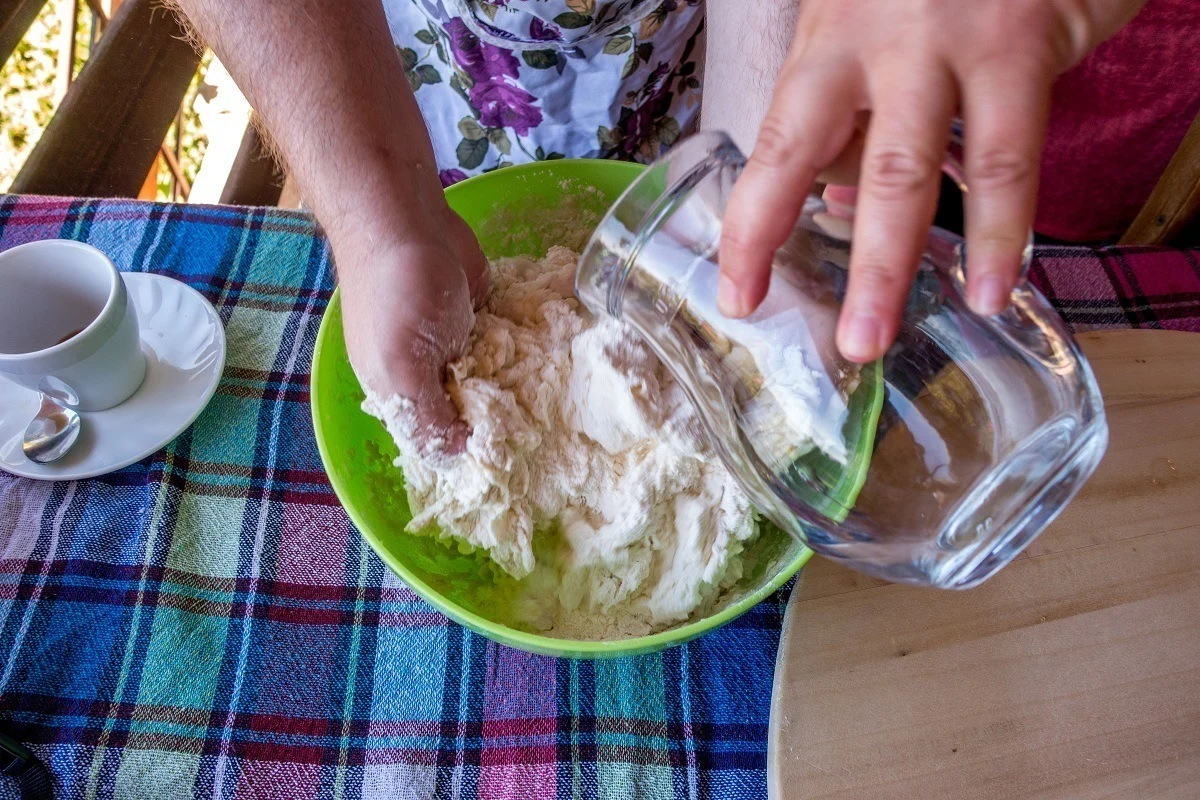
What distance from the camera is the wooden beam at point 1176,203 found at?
0.99 m

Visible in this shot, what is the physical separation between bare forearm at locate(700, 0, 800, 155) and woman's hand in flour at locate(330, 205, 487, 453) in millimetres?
283

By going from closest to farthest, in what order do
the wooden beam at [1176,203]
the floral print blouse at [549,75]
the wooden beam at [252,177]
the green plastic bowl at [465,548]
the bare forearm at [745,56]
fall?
the green plastic bowl at [465,548] → the bare forearm at [745,56] → the floral print blouse at [549,75] → the wooden beam at [1176,203] → the wooden beam at [252,177]

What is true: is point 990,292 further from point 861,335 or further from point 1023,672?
point 1023,672

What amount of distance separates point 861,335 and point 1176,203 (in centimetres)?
94

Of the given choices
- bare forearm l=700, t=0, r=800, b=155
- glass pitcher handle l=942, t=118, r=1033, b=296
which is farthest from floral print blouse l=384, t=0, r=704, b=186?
glass pitcher handle l=942, t=118, r=1033, b=296

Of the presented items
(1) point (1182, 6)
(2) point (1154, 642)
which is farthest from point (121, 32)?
(1) point (1182, 6)

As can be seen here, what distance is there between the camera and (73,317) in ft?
2.60

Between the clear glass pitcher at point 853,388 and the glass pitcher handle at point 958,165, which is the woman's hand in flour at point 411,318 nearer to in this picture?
the clear glass pitcher at point 853,388

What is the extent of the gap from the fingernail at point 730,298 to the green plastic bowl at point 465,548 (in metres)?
0.24

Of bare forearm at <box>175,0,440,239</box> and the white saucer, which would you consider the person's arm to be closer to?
bare forearm at <box>175,0,440,239</box>

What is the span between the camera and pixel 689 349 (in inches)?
20.9

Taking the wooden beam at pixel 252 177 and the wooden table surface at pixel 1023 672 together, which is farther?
the wooden beam at pixel 252 177

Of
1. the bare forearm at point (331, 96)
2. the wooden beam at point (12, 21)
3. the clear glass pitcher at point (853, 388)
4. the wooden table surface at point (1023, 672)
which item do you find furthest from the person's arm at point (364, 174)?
the wooden beam at point (12, 21)

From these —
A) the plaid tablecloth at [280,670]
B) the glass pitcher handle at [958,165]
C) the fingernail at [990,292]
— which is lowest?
the plaid tablecloth at [280,670]
